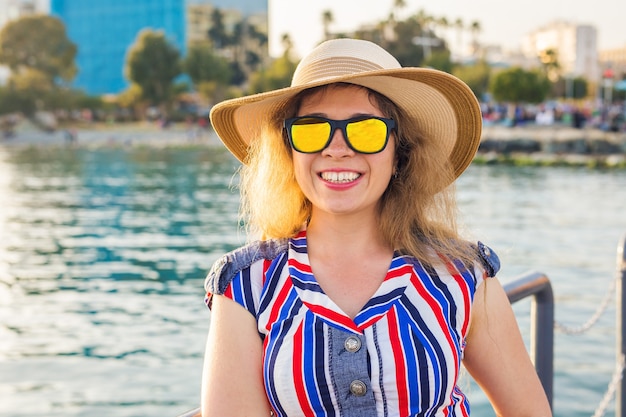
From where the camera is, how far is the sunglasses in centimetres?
188

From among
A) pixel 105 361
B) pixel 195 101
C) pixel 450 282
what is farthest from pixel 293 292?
pixel 195 101

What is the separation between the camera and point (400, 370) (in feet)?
5.72

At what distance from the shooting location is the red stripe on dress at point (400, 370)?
1.74 meters

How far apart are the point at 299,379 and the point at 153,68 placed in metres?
67.3

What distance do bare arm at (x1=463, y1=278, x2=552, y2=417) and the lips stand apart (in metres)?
0.36

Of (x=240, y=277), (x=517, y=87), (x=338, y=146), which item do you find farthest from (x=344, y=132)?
(x=517, y=87)

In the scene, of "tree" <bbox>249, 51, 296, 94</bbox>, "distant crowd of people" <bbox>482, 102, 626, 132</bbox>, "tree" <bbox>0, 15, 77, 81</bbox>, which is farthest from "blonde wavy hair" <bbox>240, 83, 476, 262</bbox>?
"tree" <bbox>0, 15, 77, 81</bbox>

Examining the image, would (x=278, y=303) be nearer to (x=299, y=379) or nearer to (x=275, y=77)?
(x=299, y=379)

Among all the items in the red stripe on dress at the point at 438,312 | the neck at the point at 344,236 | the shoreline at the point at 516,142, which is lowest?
the shoreline at the point at 516,142

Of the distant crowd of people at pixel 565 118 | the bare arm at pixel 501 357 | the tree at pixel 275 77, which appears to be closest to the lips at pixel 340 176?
the bare arm at pixel 501 357

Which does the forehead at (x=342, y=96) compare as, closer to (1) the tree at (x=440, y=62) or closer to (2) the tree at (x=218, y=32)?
(1) the tree at (x=440, y=62)

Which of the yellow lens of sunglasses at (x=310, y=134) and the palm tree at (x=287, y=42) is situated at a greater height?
the palm tree at (x=287, y=42)

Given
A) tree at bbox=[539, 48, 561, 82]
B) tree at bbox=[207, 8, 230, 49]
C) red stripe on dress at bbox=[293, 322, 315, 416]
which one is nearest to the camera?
red stripe on dress at bbox=[293, 322, 315, 416]

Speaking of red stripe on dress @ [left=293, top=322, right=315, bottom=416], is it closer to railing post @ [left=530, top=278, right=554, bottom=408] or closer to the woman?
the woman
